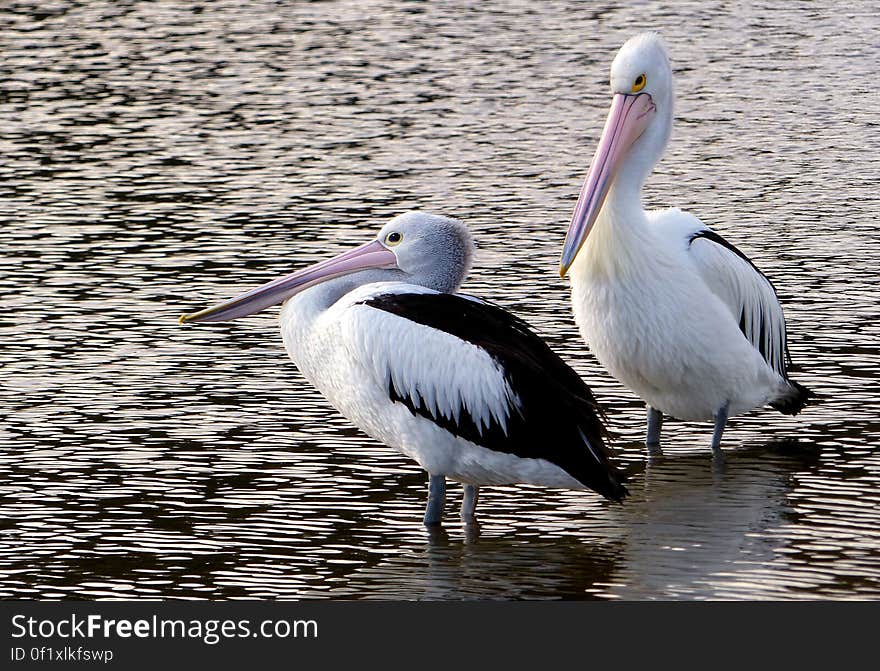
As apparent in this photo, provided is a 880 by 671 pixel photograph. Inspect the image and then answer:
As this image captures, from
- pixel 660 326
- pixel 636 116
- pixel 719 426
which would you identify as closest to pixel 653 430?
pixel 719 426

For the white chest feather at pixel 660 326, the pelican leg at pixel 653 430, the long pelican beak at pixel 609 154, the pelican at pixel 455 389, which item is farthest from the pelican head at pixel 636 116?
the pelican at pixel 455 389

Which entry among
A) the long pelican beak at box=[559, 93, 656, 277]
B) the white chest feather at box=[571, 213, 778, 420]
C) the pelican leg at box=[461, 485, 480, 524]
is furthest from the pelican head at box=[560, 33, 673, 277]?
the pelican leg at box=[461, 485, 480, 524]

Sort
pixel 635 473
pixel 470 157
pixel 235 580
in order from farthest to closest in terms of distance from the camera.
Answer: pixel 470 157
pixel 635 473
pixel 235 580

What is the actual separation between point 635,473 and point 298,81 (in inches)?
346

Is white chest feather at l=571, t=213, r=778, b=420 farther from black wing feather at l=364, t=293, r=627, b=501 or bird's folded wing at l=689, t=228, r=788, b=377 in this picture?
black wing feather at l=364, t=293, r=627, b=501

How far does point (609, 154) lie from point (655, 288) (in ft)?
1.69

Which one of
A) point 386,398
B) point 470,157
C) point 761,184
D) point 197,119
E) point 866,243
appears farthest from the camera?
point 197,119

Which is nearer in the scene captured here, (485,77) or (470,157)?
(470,157)

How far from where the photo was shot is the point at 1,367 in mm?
7445

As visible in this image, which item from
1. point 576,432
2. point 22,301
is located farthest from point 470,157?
point 576,432

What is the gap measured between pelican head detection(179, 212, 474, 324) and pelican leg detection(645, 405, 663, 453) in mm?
979

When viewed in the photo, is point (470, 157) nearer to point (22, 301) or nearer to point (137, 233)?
point (137, 233)

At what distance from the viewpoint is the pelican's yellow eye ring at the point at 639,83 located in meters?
6.59

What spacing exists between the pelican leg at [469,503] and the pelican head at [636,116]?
124cm
